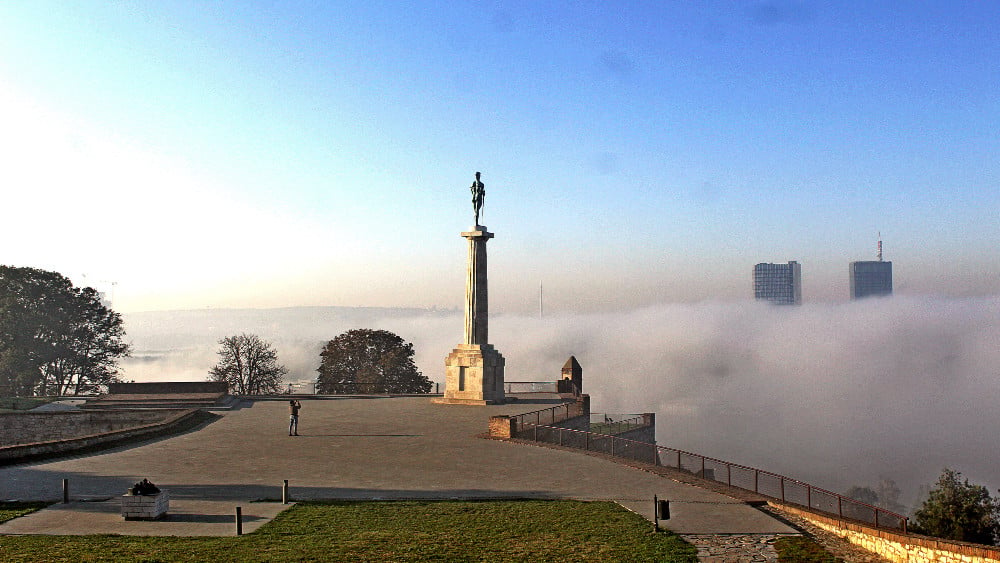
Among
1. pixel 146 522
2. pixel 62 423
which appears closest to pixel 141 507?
pixel 146 522

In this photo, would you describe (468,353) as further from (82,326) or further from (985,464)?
(985,464)

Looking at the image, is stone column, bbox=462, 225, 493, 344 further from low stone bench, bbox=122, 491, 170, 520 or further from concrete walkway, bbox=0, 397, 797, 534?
low stone bench, bbox=122, 491, 170, 520

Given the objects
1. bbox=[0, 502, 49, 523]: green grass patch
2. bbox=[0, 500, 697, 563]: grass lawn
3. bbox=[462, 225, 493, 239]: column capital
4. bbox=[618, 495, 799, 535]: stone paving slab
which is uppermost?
bbox=[462, 225, 493, 239]: column capital

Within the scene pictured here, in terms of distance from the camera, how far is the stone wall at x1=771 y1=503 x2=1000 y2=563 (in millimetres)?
11805

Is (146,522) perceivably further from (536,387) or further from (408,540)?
(536,387)

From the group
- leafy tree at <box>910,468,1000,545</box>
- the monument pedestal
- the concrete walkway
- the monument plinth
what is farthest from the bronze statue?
leafy tree at <box>910,468,1000,545</box>

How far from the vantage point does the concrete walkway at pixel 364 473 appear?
16.2 meters

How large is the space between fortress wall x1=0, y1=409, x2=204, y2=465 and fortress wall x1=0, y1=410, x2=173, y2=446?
1.21 m

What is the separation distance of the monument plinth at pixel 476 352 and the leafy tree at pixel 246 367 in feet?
74.8

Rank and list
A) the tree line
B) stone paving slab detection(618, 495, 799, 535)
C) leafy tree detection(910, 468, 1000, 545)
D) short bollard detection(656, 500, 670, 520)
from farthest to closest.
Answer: the tree line → leafy tree detection(910, 468, 1000, 545) → stone paving slab detection(618, 495, 799, 535) → short bollard detection(656, 500, 670, 520)

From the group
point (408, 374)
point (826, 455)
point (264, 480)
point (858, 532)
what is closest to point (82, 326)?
point (408, 374)

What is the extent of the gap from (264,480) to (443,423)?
39.2 ft

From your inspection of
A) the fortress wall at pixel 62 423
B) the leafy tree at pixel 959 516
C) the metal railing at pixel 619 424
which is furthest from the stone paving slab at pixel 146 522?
the leafy tree at pixel 959 516

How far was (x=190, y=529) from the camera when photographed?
13.3 m
